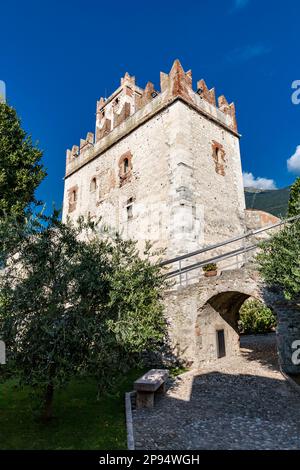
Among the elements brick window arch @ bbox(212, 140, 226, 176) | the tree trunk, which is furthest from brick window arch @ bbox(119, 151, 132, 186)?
the tree trunk

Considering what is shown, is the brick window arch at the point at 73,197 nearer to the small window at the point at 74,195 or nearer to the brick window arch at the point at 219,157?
the small window at the point at 74,195

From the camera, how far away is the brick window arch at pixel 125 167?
19172 millimetres

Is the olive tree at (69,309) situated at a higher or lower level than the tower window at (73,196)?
lower

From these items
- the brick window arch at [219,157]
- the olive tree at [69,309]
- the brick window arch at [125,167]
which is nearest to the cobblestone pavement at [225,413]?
the olive tree at [69,309]

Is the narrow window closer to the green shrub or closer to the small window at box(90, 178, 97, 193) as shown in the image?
the green shrub

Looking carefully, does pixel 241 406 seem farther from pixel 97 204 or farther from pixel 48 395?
pixel 97 204

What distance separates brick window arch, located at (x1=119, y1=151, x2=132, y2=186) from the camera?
62.9ft

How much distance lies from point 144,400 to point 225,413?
6.22ft

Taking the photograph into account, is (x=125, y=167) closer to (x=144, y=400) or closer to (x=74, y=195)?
(x=74, y=195)

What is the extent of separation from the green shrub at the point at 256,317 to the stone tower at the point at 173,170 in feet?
12.9

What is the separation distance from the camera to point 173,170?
1622cm

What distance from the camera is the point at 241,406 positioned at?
24.0 ft

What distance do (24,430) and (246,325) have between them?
13.5m
